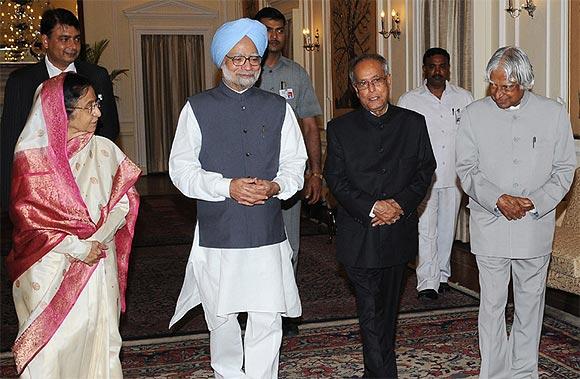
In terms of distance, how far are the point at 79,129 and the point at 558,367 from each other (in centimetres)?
282

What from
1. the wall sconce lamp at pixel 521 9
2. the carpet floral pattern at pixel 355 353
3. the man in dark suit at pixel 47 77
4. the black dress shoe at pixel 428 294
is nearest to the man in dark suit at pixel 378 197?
the carpet floral pattern at pixel 355 353

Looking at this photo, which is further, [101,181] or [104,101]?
[104,101]

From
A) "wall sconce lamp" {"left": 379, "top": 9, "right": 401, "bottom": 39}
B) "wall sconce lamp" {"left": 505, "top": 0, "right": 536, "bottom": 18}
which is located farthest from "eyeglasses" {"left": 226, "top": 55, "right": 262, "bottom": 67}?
"wall sconce lamp" {"left": 379, "top": 9, "right": 401, "bottom": 39}

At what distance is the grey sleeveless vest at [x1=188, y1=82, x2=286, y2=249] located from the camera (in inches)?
138

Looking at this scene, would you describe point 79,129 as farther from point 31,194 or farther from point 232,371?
point 232,371

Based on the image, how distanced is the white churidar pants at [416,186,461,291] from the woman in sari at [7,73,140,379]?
9.94 feet

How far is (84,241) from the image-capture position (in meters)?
3.27

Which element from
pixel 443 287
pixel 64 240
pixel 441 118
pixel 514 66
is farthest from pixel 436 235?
pixel 64 240

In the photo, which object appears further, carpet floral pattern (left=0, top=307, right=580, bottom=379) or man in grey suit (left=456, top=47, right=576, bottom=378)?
carpet floral pattern (left=0, top=307, right=580, bottom=379)

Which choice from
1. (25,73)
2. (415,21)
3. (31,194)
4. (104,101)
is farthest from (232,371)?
(415,21)

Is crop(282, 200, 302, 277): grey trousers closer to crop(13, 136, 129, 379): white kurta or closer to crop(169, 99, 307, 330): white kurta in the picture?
crop(169, 99, 307, 330): white kurta

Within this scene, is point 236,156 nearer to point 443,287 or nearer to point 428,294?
point 428,294

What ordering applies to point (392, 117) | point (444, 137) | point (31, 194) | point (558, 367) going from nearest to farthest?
point (31, 194) < point (392, 117) < point (558, 367) < point (444, 137)

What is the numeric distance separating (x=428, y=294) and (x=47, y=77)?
3.14 m
